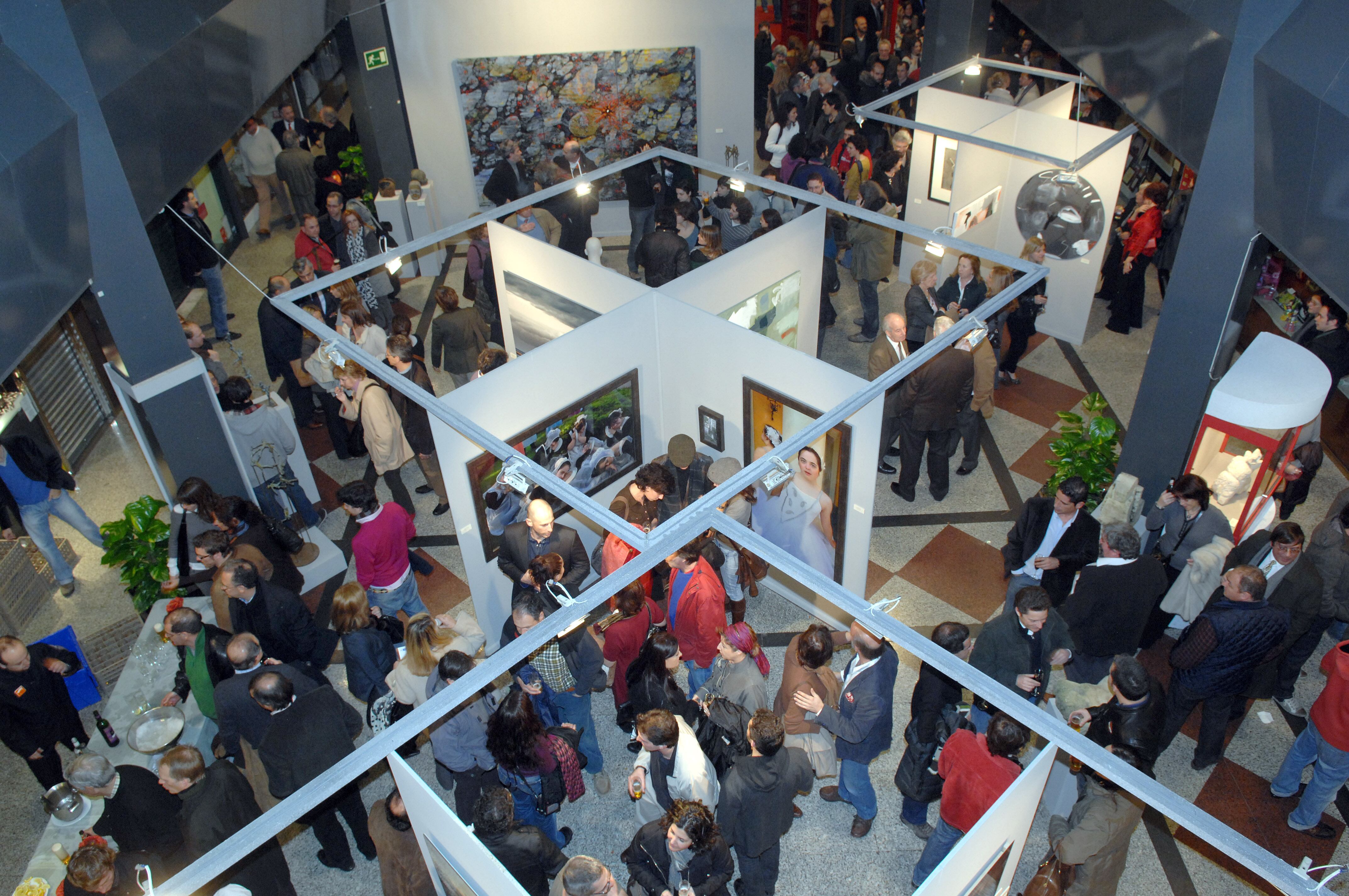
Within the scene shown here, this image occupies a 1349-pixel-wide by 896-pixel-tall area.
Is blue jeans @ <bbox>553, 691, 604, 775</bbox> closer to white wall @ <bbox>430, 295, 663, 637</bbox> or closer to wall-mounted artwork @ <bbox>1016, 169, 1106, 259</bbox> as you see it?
white wall @ <bbox>430, 295, 663, 637</bbox>

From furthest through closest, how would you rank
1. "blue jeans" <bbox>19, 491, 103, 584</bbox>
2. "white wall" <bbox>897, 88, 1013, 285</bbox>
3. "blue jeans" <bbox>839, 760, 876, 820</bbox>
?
"white wall" <bbox>897, 88, 1013, 285</bbox>, "blue jeans" <bbox>19, 491, 103, 584</bbox>, "blue jeans" <bbox>839, 760, 876, 820</bbox>

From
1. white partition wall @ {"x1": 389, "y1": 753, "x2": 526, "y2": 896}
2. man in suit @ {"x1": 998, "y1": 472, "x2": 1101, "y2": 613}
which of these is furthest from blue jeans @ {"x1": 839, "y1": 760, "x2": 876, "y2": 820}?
white partition wall @ {"x1": 389, "y1": 753, "x2": 526, "y2": 896}

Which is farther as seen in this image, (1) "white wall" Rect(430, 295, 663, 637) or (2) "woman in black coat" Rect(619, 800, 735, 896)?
(1) "white wall" Rect(430, 295, 663, 637)

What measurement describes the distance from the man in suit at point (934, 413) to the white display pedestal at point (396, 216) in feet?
19.4

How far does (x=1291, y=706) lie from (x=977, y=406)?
291 cm

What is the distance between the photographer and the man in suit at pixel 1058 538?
5.30 m

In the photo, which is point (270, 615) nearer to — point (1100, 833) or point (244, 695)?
point (244, 695)

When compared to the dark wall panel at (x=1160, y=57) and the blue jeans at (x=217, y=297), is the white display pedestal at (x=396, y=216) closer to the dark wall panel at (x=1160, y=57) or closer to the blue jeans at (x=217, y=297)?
the blue jeans at (x=217, y=297)

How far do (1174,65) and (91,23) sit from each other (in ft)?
20.7

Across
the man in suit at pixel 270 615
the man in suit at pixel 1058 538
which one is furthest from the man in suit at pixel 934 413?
the man in suit at pixel 270 615

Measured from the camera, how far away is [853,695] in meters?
4.36

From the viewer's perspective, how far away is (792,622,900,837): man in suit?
14.0 feet

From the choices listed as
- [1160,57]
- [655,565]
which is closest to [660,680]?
[655,565]

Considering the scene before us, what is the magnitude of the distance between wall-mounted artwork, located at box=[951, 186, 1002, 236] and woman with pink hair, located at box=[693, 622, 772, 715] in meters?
4.45
